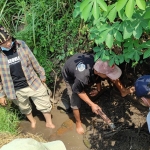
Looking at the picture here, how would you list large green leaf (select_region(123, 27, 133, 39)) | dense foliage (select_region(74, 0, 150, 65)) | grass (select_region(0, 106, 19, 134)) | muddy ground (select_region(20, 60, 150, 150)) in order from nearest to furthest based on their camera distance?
1. dense foliage (select_region(74, 0, 150, 65))
2. large green leaf (select_region(123, 27, 133, 39))
3. muddy ground (select_region(20, 60, 150, 150))
4. grass (select_region(0, 106, 19, 134))

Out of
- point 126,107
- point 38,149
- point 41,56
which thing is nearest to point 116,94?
point 126,107

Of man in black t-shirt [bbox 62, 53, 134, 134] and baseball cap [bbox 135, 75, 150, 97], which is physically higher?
baseball cap [bbox 135, 75, 150, 97]

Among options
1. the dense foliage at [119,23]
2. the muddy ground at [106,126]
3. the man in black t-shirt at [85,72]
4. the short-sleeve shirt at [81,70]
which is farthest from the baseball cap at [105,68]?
the muddy ground at [106,126]

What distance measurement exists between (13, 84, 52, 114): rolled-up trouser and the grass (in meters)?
0.21

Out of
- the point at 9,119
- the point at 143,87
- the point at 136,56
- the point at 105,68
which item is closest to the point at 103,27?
the point at 136,56

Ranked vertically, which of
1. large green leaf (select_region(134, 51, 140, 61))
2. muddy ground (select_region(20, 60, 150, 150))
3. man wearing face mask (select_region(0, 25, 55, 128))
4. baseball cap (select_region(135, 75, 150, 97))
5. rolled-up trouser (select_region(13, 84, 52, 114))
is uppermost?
large green leaf (select_region(134, 51, 140, 61))

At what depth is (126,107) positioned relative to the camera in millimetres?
4586

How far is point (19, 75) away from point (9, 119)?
94 cm

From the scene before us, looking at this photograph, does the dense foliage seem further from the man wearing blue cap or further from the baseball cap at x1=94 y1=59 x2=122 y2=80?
the baseball cap at x1=94 y1=59 x2=122 y2=80

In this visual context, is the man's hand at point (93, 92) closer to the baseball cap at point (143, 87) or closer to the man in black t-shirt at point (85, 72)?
the man in black t-shirt at point (85, 72)

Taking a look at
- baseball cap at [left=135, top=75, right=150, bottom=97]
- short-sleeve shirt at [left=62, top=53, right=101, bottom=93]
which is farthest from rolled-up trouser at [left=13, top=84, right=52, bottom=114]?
baseball cap at [left=135, top=75, right=150, bottom=97]

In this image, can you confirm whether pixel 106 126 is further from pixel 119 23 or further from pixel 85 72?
pixel 119 23

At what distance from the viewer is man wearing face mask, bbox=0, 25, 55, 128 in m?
3.81

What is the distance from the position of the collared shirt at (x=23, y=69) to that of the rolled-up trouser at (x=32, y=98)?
0.08m
